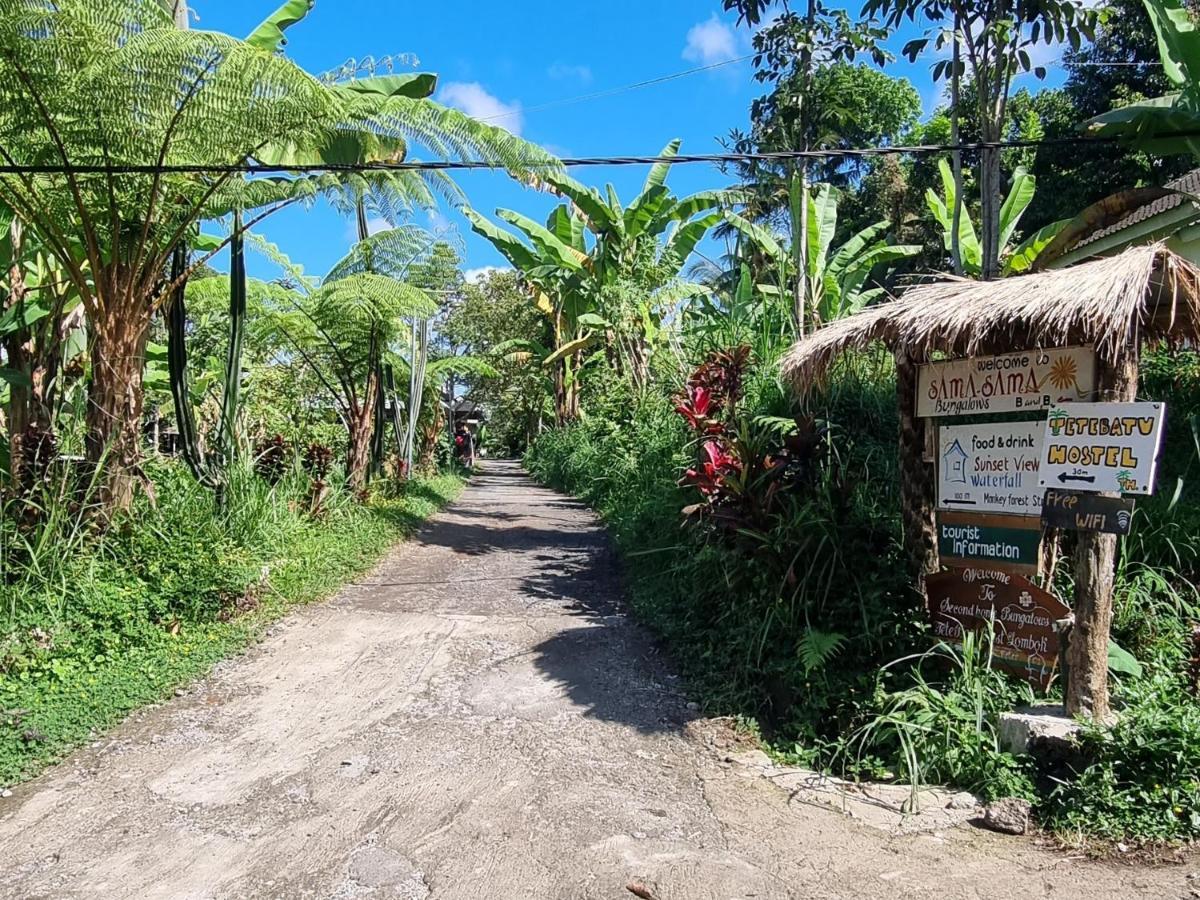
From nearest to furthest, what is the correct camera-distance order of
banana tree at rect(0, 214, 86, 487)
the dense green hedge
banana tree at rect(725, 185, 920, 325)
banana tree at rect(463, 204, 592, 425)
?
1. the dense green hedge
2. banana tree at rect(0, 214, 86, 487)
3. banana tree at rect(725, 185, 920, 325)
4. banana tree at rect(463, 204, 592, 425)

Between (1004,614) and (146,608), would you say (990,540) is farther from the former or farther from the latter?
(146,608)

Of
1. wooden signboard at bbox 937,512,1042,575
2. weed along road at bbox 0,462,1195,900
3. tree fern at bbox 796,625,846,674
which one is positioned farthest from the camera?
tree fern at bbox 796,625,846,674

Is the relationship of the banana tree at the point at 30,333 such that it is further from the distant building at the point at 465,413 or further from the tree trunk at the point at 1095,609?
the distant building at the point at 465,413

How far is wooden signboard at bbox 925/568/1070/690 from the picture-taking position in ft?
15.1

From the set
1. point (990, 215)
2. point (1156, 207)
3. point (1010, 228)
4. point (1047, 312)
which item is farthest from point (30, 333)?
point (1156, 207)

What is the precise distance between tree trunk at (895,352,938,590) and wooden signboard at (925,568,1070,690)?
0.85 ft

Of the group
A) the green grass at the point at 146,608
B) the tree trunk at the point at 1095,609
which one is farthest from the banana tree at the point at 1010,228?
the green grass at the point at 146,608

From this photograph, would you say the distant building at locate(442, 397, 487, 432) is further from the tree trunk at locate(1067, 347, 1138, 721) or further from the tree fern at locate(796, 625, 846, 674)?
the tree trunk at locate(1067, 347, 1138, 721)

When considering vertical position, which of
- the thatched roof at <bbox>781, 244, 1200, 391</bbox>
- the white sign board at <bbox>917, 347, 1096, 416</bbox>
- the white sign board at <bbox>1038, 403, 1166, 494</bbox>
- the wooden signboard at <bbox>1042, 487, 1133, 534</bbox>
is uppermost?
the thatched roof at <bbox>781, 244, 1200, 391</bbox>

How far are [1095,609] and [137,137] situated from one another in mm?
6836

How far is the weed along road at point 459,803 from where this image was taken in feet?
11.6

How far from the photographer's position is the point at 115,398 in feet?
22.0

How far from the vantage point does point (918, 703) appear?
4699mm

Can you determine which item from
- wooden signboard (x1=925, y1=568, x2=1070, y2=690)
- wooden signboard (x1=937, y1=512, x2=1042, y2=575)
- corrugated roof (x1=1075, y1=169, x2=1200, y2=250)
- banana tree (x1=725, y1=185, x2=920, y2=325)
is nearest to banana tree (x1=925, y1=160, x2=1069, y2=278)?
corrugated roof (x1=1075, y1=169, x2=1200, y2=250)
